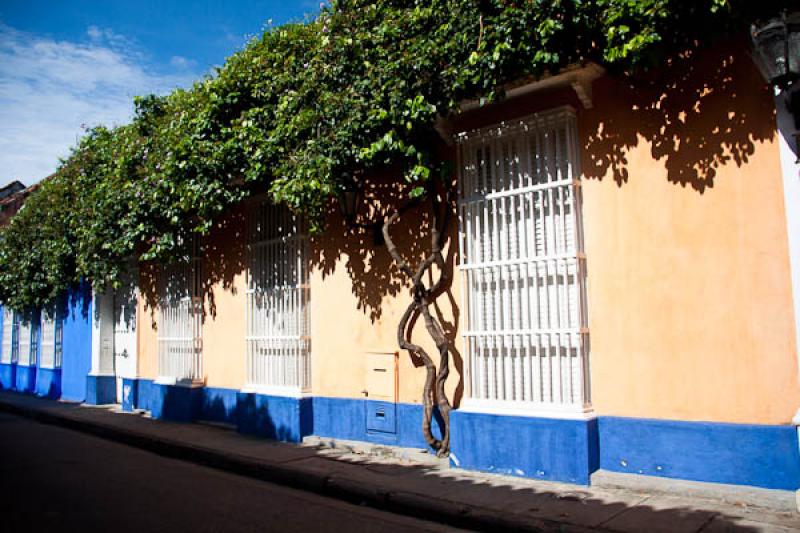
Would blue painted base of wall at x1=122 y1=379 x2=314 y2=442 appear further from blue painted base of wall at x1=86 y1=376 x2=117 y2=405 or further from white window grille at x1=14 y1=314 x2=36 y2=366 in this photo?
white window grille at x1=14 y1=314 x2=36 y2=366

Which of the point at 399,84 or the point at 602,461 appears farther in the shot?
the point at 399,84

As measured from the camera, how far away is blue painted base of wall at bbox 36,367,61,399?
55.7 ft

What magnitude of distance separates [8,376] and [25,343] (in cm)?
179

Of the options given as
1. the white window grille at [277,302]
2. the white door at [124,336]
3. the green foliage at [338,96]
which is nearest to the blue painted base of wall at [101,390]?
the white door at [124,336]


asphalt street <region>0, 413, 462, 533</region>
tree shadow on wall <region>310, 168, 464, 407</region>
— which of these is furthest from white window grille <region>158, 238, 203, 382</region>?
tree shadow on wall <region>310, 168, 464, 407</region>

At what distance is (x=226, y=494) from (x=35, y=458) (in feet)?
12.3

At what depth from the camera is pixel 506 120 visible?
24.5 ft

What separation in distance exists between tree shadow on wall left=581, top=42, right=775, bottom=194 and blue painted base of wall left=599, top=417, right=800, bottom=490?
7.07 ft

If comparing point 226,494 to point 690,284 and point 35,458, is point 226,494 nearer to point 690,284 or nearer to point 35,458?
point 35,458

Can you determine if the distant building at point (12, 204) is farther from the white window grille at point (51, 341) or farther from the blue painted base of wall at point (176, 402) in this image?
the blue painted base of wall at point (176, 402)

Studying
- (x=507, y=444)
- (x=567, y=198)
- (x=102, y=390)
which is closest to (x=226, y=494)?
(x=507, y=444)

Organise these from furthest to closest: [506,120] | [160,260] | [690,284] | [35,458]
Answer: [160,260], [35,458], [506,120], [690,284]

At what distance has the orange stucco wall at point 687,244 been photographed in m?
5.65

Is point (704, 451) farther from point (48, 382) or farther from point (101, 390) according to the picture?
point (48, 382)
